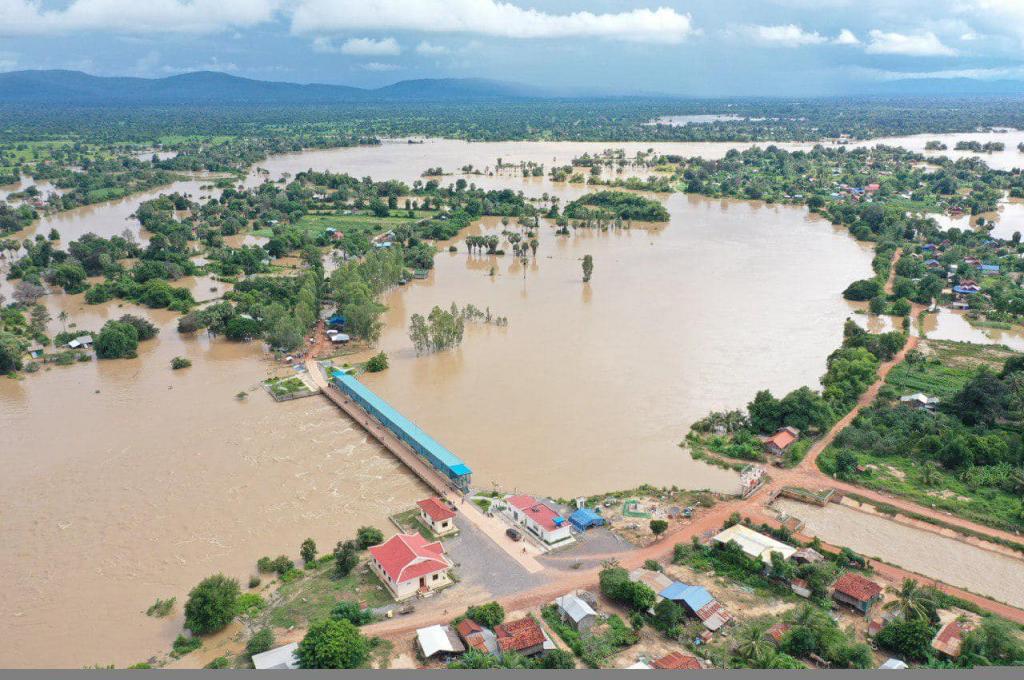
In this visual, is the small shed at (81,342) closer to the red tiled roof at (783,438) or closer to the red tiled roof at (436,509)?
the red tiled roof at (436,509)

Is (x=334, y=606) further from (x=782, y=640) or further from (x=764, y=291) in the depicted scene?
(x=764, y=291)

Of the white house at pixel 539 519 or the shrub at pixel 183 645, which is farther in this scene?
the white house at pixel 539 519

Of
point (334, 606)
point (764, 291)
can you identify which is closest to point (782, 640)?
point (334, 606)

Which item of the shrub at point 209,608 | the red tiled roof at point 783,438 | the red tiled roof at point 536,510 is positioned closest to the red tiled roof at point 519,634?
the red tiled roof at point 536,510

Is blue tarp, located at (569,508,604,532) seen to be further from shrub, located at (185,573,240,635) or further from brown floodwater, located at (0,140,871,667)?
shrub, located at (185,573,240,635)

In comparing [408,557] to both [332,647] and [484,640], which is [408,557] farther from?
[332,647]

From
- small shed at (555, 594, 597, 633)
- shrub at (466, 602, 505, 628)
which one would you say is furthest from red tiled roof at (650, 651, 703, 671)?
shrub at (466, 602, 505, 628)
